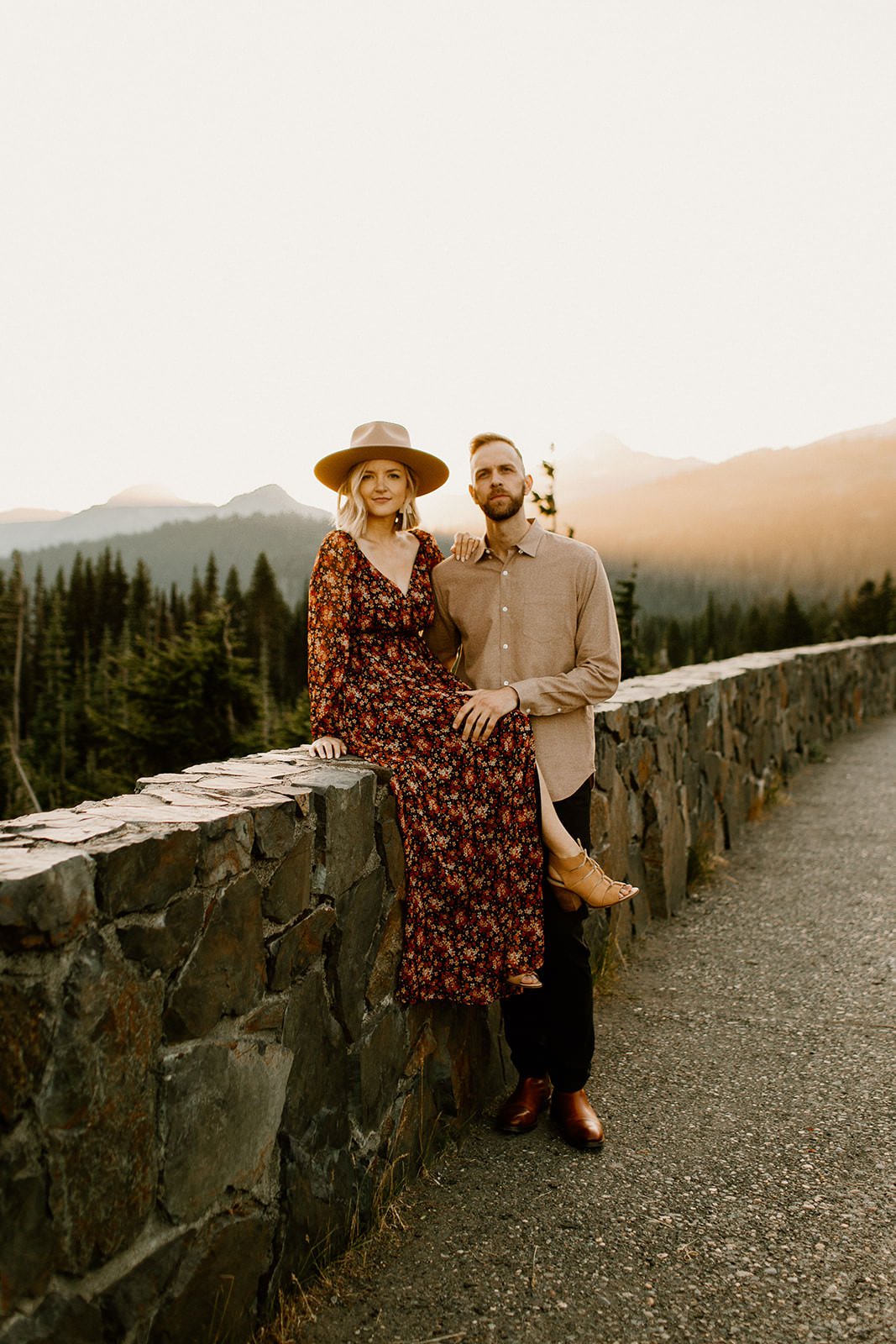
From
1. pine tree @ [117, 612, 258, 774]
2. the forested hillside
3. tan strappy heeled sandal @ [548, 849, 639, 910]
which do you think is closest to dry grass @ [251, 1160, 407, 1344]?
tan strappy heeled sandal @ [548, 849, 639, 910]

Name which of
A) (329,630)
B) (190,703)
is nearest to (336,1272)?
(329,630)

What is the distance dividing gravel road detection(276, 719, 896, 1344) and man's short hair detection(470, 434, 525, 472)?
7.13 feet

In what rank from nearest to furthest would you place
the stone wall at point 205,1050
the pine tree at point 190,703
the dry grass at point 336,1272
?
the stone wall at point 205,1050, the dry grass at point 336,1272, the pine tree at point 190,703

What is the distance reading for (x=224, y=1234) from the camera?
2219 millimetres

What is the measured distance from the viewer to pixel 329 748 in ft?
10.2

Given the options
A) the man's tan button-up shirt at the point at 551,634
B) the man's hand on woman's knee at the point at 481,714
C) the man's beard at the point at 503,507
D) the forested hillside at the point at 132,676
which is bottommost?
the forested hillside at the point at 132,676

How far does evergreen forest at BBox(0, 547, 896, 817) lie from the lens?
1214 inches

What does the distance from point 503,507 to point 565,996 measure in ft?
5.09

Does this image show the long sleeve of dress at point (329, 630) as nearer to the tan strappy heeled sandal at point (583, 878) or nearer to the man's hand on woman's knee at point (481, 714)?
the man's hand on woman's knee at point (481, 714)

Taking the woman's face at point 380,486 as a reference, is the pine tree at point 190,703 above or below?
below

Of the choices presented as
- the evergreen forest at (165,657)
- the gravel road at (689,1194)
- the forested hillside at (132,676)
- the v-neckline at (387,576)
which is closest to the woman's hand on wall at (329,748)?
the v-neckline at (387,576)

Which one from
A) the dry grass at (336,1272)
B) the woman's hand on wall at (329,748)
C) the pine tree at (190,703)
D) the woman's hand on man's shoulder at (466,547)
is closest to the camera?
the dry grass at (336,1272)

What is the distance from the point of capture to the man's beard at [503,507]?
3.37 metres

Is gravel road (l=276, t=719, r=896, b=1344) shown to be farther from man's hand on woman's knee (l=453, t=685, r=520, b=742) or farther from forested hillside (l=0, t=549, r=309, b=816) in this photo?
forested hillside (l=0, t=549, r=309, b=816)
